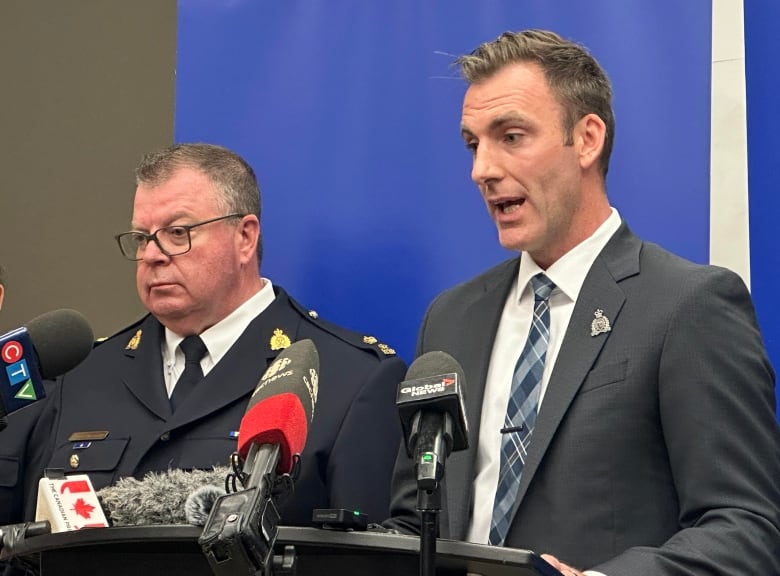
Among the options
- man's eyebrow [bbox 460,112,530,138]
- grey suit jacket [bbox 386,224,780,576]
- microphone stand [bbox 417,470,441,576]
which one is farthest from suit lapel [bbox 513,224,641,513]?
microphone stand [bbox 417,470,441,576]

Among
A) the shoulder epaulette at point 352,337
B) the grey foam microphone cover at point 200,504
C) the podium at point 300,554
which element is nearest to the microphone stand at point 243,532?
the podium at point 300,554

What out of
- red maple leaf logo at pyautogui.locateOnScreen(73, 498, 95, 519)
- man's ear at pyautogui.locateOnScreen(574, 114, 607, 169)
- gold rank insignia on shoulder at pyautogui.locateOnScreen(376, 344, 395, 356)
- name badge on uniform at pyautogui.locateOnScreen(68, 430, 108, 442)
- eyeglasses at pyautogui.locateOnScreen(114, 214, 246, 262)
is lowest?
name badge on uniform at pyautogui.locateOnScreen(68, 430, 108, 442)

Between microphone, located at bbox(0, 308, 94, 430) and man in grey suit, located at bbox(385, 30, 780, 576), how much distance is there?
0.85m

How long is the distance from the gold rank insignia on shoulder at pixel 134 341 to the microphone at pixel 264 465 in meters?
1.78

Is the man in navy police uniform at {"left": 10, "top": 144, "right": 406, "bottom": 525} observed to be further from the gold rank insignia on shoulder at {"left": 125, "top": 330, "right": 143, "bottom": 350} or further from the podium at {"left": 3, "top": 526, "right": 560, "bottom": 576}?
the podium at {"left": 3, "top": 526, "right": 560, "bottom": 576}

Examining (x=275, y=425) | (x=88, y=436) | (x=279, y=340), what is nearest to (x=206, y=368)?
(x=279, y=340)

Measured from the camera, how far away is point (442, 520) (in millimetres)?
2523

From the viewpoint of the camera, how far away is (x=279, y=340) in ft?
11.1

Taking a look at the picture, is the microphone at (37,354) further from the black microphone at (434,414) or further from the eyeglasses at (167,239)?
the eyeglasses at (167,239)

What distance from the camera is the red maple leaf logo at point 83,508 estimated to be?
2457 mm

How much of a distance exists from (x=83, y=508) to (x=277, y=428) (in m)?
1.03

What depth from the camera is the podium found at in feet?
5.13

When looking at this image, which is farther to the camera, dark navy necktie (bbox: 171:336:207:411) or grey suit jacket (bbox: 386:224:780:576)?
dark navy necktie (bbox: 171:336:207:411)

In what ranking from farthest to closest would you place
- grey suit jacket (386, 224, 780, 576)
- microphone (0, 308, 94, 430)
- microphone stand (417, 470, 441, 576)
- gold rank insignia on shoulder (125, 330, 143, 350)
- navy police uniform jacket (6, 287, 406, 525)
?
1. gold rank insignia on shoulder (125, 330, 143, 350)
2. navy police uniform jacket (6, 287, 406, 525)
3. grey suit jacket (386, 224, 780, 576)
4. microphone (0, 308, 94, 430)
5. microphone stand (417, 470, 441, 576)
